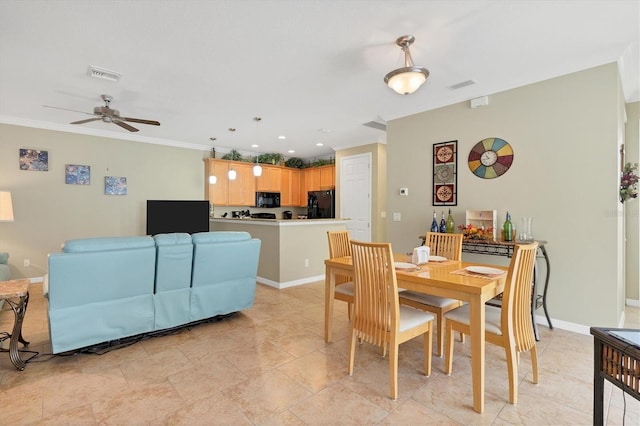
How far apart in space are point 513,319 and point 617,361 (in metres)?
0.91

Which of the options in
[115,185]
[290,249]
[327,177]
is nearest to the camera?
[290,249]

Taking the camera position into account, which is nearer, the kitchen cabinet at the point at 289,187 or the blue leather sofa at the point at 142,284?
the blue leather sofa at the point at 142,284

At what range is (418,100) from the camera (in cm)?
403

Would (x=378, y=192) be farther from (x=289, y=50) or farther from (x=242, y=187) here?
(x=289, y=50)

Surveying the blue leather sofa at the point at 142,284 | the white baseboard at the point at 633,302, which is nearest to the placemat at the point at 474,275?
the blue leather sofa at the point at 142,284

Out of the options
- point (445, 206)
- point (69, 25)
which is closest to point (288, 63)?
point (69, 25)

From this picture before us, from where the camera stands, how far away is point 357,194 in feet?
22.0

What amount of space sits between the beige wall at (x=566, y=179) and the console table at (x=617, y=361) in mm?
2354

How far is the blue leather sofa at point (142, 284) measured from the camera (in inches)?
93.3

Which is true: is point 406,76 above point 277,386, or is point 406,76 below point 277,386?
above

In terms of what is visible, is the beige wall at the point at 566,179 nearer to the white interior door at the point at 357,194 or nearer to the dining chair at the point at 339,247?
the dining chair at the point at 339,247

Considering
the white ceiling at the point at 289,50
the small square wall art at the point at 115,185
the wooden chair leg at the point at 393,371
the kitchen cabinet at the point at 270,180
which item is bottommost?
the wooden chair leg at the point at 393,371

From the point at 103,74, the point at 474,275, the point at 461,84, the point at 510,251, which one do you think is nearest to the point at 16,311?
the point at 103,74

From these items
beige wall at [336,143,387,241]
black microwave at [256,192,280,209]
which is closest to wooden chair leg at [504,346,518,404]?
beige wall at [336,143,387,241]
